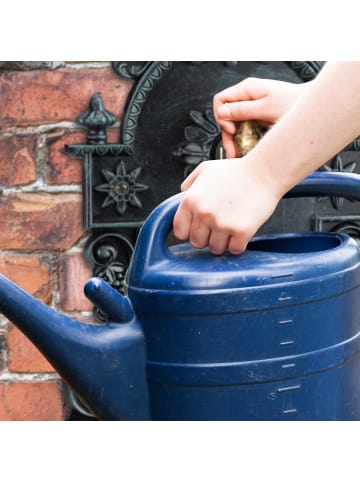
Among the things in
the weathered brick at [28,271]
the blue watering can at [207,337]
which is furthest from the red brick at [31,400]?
the blue watering can at [207,337]

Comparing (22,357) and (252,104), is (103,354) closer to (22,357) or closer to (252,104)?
(252,104)

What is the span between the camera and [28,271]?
0.98m

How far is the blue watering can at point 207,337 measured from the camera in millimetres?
511

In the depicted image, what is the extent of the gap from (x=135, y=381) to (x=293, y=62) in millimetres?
573

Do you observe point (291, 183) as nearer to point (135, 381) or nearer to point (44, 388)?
point (135, 381)

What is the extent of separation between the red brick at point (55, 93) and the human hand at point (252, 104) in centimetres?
31

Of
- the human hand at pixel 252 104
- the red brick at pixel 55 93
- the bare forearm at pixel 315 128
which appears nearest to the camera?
the bare forearm at pixel 315 128

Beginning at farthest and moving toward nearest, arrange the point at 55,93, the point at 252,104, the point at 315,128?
the point at 55,93 → the point at 252,104 → the point at 315,128

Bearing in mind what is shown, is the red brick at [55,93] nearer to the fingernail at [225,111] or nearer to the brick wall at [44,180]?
the brick wall at [44,180]

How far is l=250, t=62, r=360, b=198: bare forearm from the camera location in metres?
0.49

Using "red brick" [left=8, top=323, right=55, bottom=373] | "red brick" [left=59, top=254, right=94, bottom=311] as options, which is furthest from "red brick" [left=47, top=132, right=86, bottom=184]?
"red brick" [left=8, top=323, right=55, bottom=373]

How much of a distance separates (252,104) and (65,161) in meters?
0.38

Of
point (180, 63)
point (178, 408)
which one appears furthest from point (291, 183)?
point (180, 63)

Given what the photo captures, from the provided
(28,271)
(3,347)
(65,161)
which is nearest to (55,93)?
(65,161)
